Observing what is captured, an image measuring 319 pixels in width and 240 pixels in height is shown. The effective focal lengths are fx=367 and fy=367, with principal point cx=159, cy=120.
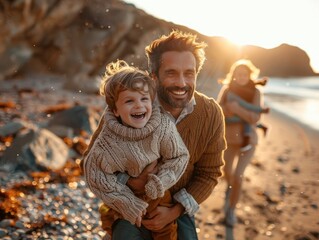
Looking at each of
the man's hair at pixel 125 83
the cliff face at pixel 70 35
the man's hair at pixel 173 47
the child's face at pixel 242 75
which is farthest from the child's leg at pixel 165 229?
the cliff face at pixel 70 35

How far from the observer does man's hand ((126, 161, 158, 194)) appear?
2408 millimetres

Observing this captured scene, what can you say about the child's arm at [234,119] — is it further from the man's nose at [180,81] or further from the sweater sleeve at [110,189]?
the sweater sleeve at [110,189]

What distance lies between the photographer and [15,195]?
6.23m

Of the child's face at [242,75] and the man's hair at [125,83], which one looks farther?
the child's face at [242,75]

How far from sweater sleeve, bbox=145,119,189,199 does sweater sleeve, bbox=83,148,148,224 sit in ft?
0.38

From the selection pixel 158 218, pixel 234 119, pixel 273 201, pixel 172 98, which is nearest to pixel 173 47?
pixel 172 98

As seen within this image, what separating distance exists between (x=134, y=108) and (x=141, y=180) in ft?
1.57

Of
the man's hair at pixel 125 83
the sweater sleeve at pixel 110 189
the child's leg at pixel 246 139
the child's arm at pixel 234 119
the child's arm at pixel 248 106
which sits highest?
the man's hair at pixel 125 83

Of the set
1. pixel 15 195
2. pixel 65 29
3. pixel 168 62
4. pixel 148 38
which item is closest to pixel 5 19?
pixel 65 29

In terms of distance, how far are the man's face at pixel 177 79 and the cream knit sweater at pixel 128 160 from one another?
28 centimetres

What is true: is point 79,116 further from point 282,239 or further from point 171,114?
point 171,114

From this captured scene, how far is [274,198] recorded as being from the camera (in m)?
7.53

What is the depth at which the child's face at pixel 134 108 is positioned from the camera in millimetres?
2330

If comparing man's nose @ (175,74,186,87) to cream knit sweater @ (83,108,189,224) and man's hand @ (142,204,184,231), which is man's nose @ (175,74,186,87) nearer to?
cream knit sweater @ (83,108,189,224)
